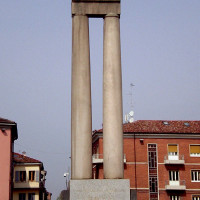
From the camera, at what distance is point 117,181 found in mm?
23109

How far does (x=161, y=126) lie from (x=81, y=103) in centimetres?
6674

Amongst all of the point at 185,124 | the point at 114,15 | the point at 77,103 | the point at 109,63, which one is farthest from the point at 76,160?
the point at 185,124

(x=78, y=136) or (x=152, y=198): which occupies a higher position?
(x=78, y=136)

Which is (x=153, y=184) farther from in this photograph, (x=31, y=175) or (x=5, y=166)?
(x=31, y=175)

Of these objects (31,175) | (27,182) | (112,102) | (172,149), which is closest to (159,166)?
(172,149)

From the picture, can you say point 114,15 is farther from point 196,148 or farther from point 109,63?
point 196,148

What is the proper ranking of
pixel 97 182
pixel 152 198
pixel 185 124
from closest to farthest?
pixel 97 182 → pixel 152 198 → pixel 185 124

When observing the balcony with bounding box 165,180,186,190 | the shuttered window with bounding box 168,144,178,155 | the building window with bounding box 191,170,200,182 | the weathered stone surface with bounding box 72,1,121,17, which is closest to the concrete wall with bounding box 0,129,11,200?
the balcony with bounding box 165,180,186,190

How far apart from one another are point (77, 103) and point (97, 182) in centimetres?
402

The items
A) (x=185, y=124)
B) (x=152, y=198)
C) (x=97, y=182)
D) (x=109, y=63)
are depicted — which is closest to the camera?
(x=97, y=182)

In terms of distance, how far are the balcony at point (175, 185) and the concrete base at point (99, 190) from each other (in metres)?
60.9

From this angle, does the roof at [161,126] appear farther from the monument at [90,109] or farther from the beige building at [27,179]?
the monument at [90,109]

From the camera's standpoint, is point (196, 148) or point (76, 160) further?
point (196, 148)

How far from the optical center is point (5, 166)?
256 ft
